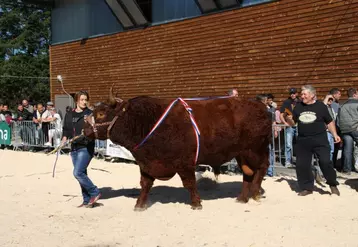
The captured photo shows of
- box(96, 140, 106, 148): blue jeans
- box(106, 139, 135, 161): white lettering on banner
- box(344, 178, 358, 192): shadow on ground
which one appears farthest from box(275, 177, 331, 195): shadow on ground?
box(96, 140, 106, 148): blue jeans

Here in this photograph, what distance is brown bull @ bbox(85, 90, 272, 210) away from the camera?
21.9 ft

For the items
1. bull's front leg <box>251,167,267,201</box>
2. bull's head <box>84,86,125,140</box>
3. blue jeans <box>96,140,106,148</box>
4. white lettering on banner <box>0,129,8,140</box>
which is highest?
bull's head <box>84,86,125,140</box>

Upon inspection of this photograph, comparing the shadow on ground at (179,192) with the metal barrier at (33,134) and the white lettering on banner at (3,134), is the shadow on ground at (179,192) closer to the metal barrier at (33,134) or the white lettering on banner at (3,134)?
the metal barrier at (33,134)

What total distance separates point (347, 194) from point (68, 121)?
505cm

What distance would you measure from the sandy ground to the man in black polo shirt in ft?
1.07

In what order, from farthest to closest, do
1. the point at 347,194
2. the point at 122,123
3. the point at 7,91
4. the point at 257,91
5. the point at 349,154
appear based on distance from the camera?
the point at 7,91
the point at 257,91
the point at 349,154
the point at 347,194
the point at 122,123

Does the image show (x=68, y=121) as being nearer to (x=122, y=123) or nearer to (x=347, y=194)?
(x=122, y=123)

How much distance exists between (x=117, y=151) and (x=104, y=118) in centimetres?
635

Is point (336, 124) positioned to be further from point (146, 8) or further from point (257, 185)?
point (146, 8)

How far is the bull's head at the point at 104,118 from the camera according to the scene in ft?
21.8

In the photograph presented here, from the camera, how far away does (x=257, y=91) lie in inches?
564

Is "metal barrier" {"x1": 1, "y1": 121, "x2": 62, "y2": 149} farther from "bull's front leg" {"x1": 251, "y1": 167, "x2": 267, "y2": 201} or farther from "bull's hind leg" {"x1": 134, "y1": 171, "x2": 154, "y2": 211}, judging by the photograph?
"bull's front leg" {"x1": 251, "y1": 167, "x2": 267, "y2": 201}

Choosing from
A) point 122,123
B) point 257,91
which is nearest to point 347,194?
Result: point 122,123

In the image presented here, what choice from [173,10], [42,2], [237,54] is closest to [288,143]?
[237,54]
